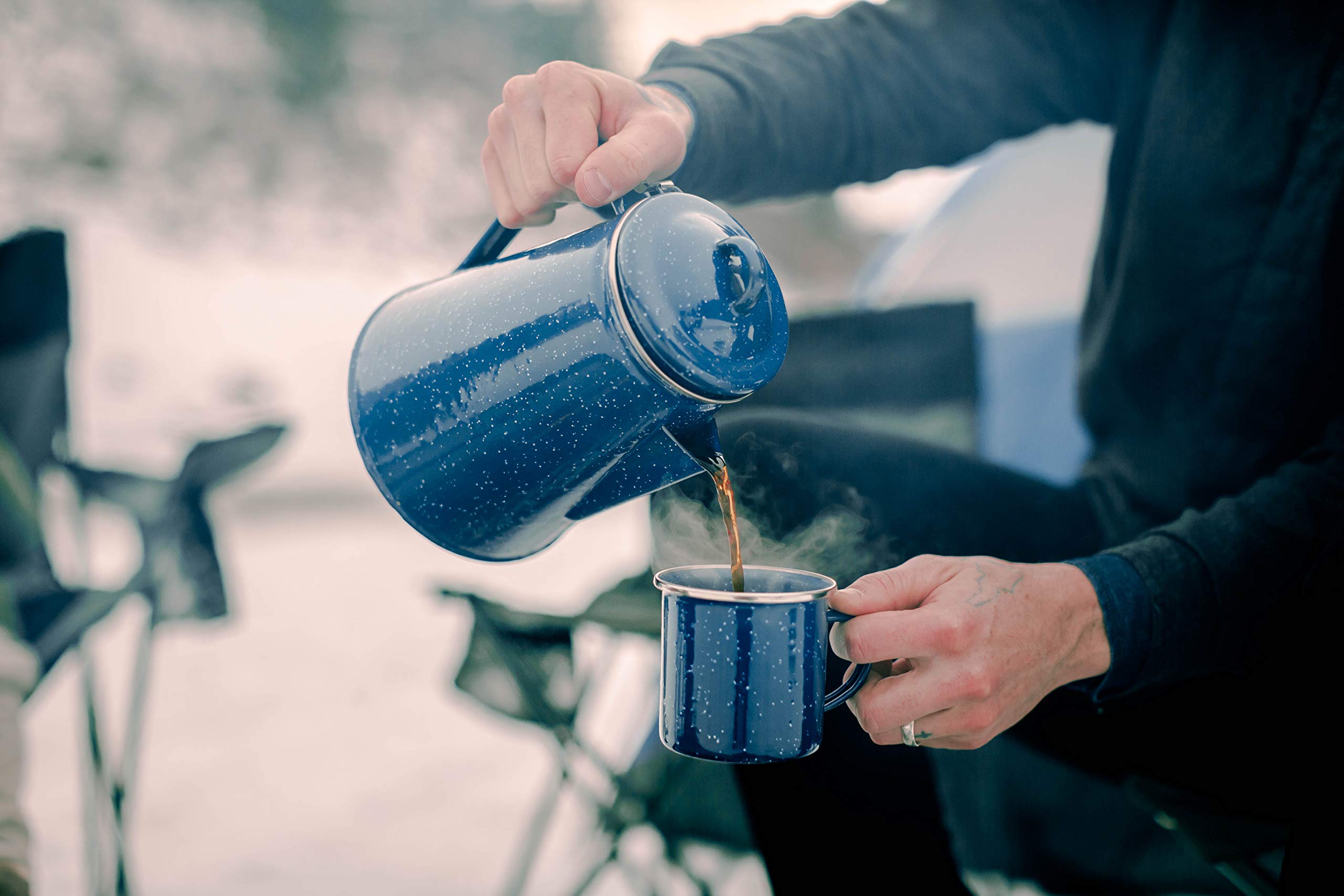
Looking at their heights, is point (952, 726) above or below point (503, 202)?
below

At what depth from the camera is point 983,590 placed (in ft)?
1.64

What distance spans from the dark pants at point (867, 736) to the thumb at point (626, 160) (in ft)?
0.75

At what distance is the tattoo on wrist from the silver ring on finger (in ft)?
0.29

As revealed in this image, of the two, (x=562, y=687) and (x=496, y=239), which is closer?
(x=496, y=239)

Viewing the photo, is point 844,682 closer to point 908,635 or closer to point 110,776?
point 908,635

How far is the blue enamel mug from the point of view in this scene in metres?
0.45

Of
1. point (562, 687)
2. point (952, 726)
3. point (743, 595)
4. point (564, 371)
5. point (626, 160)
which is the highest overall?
Result: point (626, 160)

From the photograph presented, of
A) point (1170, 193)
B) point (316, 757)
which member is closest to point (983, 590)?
point (1170, 193)

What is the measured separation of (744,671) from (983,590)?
168mm

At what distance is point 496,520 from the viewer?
538 millimetres

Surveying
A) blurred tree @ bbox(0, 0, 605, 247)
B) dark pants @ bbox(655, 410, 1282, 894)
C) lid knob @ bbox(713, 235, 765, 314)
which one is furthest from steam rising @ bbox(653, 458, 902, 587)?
blurred tree @ bbox(0, 0, 605, 247)

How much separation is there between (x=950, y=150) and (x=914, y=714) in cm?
74

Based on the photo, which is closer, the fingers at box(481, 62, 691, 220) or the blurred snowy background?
the fingers at box(481, 62, 691, 220)

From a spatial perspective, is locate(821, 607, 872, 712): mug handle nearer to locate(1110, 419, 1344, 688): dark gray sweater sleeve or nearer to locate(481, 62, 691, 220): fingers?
locate(1110, 419, 1344, 688): dark gray sweater sleeve
